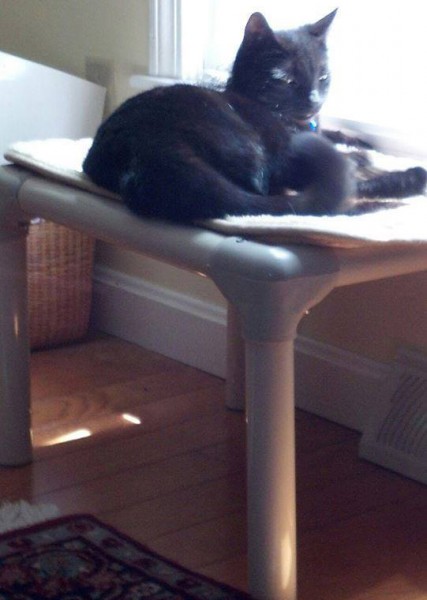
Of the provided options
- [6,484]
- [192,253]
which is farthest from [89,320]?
[192,253]

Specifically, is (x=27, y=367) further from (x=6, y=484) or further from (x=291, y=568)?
(x=291, y=568)

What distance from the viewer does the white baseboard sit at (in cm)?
178

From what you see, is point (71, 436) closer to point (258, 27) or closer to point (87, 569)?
point (87, 569)

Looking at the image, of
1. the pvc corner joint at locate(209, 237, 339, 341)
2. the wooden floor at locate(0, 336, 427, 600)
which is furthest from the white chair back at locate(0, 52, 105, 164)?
the pvc corner joint at locate(209, 237, 339, 341)

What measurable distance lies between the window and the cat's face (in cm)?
23

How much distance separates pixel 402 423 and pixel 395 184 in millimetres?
415

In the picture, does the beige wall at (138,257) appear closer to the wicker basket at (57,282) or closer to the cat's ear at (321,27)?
the wicker basket at (57,282)

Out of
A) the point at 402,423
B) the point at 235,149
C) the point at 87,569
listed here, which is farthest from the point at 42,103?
the point at 87,569

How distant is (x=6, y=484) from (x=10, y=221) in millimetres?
405

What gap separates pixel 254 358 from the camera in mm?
1145

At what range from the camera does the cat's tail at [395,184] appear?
142cm

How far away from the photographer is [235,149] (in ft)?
4.32

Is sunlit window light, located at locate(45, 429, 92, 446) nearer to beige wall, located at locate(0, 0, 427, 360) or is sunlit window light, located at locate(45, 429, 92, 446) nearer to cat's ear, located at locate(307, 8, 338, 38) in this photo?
beige wall, located at locate(0, 0, 427, 360)

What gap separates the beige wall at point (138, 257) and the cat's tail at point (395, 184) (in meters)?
0.23
